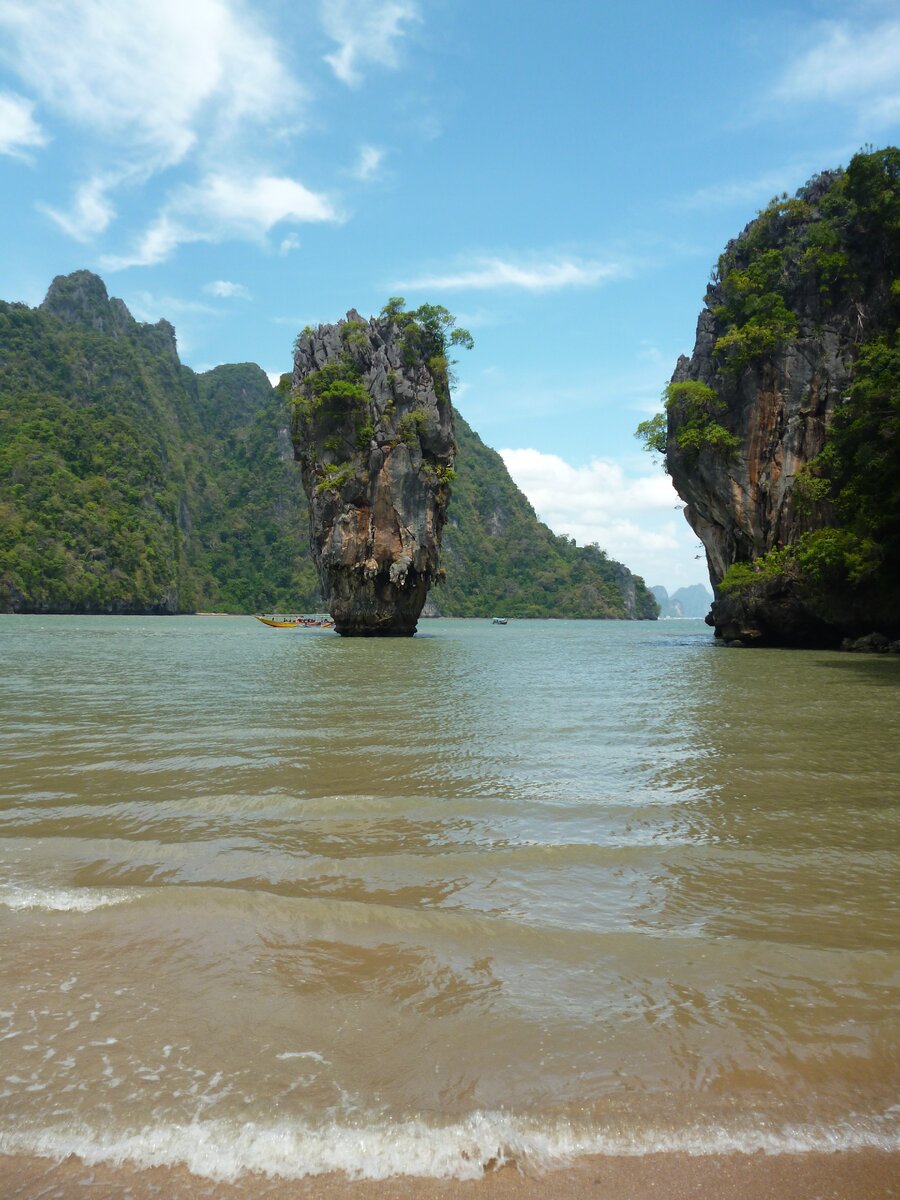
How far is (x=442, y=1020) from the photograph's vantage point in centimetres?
261

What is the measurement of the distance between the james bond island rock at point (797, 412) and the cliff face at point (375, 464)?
1253 centimetres

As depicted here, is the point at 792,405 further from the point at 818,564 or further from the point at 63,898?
the point at 63,898

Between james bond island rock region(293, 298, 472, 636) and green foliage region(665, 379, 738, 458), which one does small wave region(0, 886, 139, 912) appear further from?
james bond island rock region(293, 298, 472, 636)

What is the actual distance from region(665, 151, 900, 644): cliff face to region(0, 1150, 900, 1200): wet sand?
24.4 m

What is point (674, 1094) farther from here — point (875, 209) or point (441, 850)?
point (875, 209)

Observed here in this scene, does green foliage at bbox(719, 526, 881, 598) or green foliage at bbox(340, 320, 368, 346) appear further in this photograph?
green foliage at bbox(340, 320, 368, 346)

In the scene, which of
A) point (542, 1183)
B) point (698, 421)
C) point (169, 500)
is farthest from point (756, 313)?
point (169, 500)

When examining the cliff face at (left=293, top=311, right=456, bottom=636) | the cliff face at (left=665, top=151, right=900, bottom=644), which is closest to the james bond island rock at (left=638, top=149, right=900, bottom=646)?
the cliff face at (left=665, top=151, right=900, bottom=644)

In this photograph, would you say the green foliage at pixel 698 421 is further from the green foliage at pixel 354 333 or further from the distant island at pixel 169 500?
the distant island at pixel 169 500

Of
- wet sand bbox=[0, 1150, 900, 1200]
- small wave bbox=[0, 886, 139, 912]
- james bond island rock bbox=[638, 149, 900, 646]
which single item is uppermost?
james bond island rock bbox=[638, 149, 900, 646]

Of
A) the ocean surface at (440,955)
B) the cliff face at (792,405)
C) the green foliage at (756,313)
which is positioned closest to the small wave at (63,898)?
the ocean surface at (440,955)

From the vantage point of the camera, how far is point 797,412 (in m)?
29.5

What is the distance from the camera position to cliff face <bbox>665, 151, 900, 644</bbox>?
25.5 metres

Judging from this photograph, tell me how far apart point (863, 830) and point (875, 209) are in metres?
31.0
